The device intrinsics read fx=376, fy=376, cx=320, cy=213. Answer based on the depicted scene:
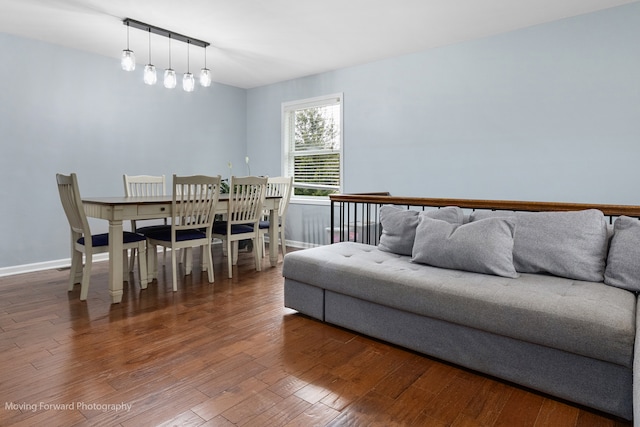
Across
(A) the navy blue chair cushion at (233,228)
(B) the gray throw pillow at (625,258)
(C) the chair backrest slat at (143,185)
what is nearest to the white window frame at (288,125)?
(A) the navy blue chair cushion at (233,228)

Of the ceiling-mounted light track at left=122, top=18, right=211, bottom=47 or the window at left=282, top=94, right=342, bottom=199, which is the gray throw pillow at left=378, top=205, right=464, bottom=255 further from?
the ceiling-mounted light track at left=122, top=18, right=211, bottom=47

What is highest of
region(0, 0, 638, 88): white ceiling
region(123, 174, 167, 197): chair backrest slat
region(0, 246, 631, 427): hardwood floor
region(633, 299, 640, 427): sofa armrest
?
region(0, 0, 638, 88): white ceiling

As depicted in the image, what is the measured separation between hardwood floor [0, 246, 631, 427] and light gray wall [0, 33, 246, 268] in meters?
1.45

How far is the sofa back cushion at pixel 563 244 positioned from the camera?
6.95 ft

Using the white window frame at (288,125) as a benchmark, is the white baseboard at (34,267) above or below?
below

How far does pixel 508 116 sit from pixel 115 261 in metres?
3.87

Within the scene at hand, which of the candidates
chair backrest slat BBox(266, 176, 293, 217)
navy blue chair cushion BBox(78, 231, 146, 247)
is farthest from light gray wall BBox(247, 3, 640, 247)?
navy blue chair cushion BBox(78, 231, 146, 247)

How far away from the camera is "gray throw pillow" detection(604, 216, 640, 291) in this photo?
195 cm

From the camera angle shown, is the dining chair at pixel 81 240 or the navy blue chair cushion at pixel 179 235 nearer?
the dining chair at pixel 81 240

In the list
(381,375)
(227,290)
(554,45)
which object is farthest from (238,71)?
(381,375)

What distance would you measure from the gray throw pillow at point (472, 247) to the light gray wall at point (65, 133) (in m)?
4.05

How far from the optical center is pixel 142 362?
2102 millimetres

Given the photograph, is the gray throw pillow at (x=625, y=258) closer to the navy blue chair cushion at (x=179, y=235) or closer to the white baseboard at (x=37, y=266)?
the navy blue chair cushion at (x=179, y=235)

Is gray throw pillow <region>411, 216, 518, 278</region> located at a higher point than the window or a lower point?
lower
